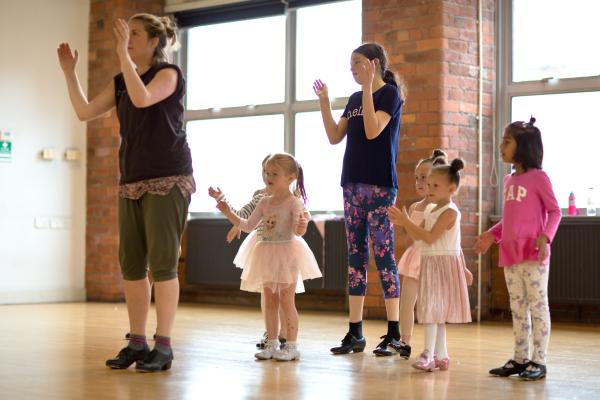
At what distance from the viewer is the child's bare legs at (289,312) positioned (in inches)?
170

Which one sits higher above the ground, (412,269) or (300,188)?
(300,188)

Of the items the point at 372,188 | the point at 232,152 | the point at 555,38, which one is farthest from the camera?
the point at 232,152

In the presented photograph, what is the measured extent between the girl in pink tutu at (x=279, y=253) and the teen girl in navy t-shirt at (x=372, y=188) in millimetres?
271

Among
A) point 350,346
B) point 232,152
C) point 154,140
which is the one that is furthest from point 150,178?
point 232,152

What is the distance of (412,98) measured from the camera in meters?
6.96

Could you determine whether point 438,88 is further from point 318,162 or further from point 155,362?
point 155,362

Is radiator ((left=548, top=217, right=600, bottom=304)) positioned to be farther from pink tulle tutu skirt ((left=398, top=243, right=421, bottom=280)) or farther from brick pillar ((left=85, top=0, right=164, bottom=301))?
brick pillar ((left=85, top=0, right=164, bottom=301))

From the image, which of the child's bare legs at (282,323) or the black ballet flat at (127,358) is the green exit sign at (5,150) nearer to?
the child's bare legs at (282,323)

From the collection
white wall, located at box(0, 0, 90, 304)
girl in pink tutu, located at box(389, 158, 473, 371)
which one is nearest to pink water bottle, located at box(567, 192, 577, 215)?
girl in pink tutu, located at box(389, 158, 473, 371)

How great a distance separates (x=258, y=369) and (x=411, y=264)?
3.38ft

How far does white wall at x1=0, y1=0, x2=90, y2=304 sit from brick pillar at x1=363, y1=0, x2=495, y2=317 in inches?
130

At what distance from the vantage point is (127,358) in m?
3.83

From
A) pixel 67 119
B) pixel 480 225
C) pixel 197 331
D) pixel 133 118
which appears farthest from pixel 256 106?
pixel 133 118

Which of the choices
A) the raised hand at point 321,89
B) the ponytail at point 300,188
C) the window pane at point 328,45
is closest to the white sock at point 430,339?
the ponytail at point 300,188
